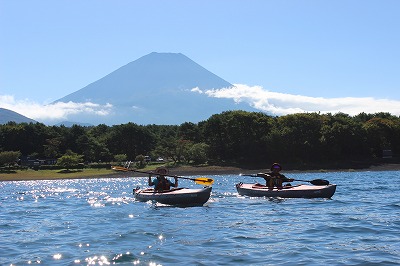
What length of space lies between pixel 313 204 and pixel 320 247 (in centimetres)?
1409

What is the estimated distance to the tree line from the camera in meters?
101

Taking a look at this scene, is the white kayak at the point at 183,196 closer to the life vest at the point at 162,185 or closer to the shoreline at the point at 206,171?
the life vest at the point at 162,185

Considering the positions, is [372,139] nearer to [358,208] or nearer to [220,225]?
[358,208]

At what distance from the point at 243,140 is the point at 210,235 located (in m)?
87.8

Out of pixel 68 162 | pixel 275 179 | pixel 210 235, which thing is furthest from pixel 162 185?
pixel 68 162

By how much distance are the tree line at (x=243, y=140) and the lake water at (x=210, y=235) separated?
7078 cm

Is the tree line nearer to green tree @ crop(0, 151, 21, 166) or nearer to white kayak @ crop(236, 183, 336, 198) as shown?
green tree @ crop(0, 151, 21, 166)

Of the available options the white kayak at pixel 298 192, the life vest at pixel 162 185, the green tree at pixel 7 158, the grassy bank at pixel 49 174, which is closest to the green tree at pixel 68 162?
the grassy bank at pixel 49 174

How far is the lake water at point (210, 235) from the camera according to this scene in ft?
48.3

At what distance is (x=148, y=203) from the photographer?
32.8m

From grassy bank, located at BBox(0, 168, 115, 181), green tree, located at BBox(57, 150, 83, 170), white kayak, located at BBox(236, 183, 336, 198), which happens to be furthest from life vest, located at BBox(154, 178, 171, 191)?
green tree, located at BBox(57, 150, 83, 170)

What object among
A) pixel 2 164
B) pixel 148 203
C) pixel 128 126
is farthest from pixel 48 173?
pixel 148 203

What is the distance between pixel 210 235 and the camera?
18.8 m

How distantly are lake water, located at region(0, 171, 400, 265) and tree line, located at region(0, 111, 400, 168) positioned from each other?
70.8m
